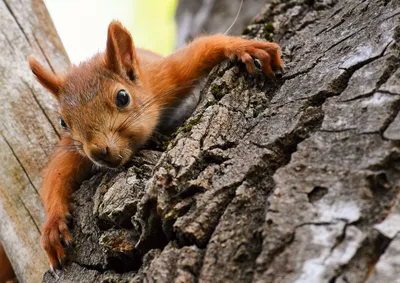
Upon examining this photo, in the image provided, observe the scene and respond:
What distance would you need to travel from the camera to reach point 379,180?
1.45 meters

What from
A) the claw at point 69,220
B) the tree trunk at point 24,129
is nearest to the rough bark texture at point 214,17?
the tree trunk at point 24,129

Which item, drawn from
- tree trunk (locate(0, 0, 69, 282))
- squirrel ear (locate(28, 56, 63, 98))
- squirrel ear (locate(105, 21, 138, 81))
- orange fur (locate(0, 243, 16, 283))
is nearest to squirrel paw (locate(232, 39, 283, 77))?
squirrel ear (locate(105, 21, 138, 81))

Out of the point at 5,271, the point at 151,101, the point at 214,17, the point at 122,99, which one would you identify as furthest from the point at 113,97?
the point at 214,17

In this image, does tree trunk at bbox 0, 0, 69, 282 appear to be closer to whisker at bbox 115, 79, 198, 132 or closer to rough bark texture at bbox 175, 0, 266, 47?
whisker at bbox 115, 79, 198, 132

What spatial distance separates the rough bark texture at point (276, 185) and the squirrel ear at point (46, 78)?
831 millimetres

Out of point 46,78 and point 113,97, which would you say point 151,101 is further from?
point 46,78

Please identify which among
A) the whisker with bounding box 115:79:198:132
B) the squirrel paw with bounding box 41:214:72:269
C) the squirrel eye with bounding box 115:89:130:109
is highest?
the squirrel eye with bounding box 115:89:130:109

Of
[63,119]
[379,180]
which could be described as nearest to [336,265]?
[379,180]

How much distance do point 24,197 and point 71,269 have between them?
93 centimetres

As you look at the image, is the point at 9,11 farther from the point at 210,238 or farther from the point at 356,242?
the point at 356,242

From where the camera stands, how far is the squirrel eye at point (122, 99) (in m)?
2.91

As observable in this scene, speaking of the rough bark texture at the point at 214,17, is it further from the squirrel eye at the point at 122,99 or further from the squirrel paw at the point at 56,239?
the squirrel paw at the point at 56,239

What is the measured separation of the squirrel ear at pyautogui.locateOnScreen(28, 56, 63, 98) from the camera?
9.75 ft

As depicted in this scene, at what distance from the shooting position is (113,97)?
2.91 metres
